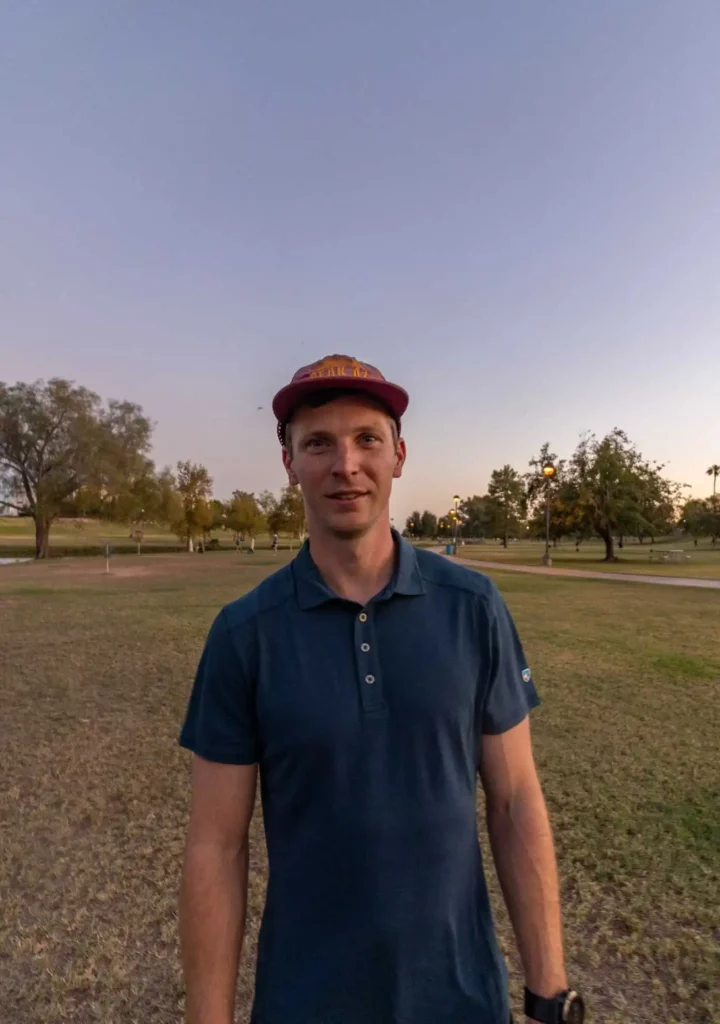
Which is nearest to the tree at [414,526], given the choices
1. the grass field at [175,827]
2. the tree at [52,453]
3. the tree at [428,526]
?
the tree at [428,526]

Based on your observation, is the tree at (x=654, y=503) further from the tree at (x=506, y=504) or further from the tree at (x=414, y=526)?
the tree at (x=414, y=526)

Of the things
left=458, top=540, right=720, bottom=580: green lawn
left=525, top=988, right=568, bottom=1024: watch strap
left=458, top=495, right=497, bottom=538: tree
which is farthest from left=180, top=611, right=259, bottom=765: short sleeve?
left=458, top=495, right=497, bottom=538: tree

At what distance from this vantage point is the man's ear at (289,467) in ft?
5.62

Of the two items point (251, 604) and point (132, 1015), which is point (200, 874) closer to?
point (251, 604)

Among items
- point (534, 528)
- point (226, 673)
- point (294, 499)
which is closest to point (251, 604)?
point (226, 673)

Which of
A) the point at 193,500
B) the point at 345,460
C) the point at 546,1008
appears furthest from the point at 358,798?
the point at 193,500

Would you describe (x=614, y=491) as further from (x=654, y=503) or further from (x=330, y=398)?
(x=330, y=398)

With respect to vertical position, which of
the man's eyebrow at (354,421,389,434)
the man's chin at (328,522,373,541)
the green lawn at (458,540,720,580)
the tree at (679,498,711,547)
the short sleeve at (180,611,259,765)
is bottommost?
the green lawn at (458,540,720,580)

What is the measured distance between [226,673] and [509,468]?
362ft

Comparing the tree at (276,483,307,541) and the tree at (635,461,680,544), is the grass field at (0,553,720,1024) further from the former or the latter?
the tree at (276,483,307,541)

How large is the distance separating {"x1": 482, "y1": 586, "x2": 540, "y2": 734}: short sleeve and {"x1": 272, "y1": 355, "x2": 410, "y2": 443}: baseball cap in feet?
1.94

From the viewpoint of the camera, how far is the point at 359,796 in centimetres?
141

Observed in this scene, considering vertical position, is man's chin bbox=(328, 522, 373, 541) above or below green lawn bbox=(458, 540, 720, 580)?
above

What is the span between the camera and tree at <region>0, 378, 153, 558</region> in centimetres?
4759
